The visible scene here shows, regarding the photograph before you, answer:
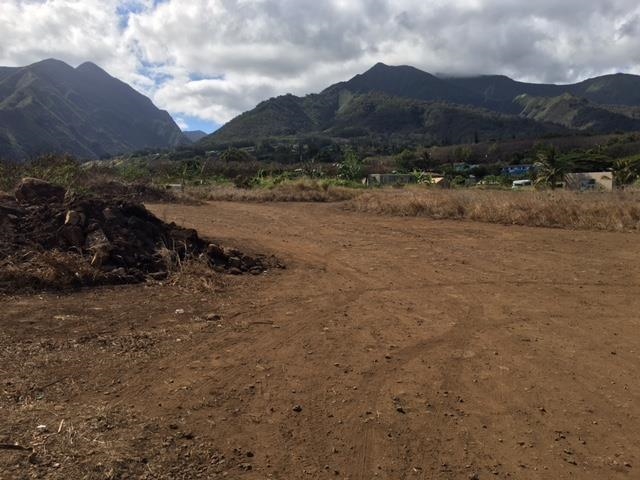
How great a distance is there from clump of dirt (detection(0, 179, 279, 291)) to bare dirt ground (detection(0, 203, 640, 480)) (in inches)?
17.4

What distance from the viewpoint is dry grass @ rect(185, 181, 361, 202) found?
25.1 m

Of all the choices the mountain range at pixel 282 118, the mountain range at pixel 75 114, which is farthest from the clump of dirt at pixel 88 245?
the mountain range at pixel 282 118

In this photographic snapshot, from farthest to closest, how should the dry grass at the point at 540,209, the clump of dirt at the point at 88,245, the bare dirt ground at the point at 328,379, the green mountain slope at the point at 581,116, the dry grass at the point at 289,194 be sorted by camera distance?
the green mountain slope at the point at 581,116, the dry grass at the point at 289,194, the dry grass at the point at 540,209, the clump of dirt at the point at 88,245, the bare dirt ground at the point at 328,379

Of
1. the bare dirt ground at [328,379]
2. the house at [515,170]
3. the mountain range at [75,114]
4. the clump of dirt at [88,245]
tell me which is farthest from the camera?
the mountain range at [75,114]

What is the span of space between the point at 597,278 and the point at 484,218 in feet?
23.7

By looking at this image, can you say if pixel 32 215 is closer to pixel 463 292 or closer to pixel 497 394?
pixel 463 292

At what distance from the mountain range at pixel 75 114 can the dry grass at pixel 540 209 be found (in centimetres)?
3474

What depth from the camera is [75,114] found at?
114 meters

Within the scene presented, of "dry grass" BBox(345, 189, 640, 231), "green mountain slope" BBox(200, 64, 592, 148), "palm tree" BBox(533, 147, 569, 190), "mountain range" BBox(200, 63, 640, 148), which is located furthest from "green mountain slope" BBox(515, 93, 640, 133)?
"dry grass" BBox(345, 189, 640, 231)

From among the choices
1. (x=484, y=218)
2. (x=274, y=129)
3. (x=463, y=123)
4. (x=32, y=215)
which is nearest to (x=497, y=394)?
(x=32, y=215)

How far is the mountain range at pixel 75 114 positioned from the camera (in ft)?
239

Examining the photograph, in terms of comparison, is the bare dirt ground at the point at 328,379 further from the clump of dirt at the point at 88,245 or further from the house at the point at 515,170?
the house at the point at 515,170

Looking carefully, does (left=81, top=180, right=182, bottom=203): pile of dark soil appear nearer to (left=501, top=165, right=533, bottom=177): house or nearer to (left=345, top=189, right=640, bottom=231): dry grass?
(left=345, top=189, right=640, bottom=231): dry grass

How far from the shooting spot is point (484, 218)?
50.8 ft
